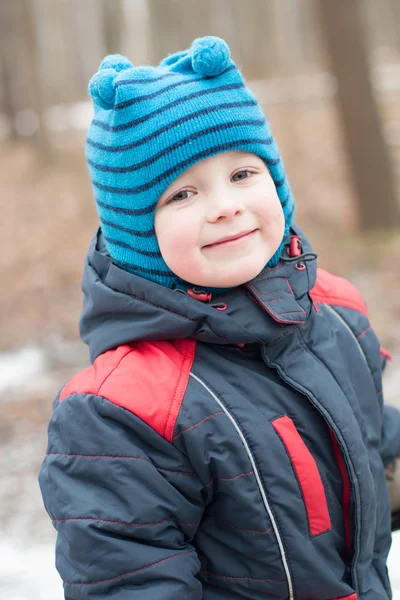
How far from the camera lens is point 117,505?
1.46 metres

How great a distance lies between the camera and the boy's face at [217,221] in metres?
1.52

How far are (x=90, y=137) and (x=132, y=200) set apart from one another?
23 centimetres

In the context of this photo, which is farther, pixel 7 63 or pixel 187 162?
pixel 7 63

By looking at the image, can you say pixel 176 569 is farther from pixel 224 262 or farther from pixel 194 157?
pixel 194 157

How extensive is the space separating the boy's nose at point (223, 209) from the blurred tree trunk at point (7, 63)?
10.8 meters

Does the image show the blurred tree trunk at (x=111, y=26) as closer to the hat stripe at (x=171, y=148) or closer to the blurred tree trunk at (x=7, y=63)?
the blurred tree trunk at (x=7, y=63)

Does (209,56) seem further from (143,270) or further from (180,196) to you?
(143,270)

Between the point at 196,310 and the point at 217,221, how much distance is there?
8.0 inches

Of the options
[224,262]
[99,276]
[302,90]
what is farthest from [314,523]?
[302,90]

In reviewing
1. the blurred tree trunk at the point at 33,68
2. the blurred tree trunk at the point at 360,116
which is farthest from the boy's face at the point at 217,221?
the blurred tree trunk at the point at 33,68

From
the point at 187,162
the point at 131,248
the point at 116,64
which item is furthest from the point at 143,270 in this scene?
the point at 116,64

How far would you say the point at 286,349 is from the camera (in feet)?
5.55

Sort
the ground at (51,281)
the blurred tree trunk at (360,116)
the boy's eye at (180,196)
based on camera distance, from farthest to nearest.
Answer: the blurred tree trunk at (360,116) < the ground at (51,281) < the boy's eye at (180,196)

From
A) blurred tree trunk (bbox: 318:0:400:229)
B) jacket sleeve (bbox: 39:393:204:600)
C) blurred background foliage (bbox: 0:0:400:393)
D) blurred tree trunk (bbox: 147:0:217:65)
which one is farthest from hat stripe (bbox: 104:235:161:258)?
blurred tree trunk (bbox: 147:0:217:65)
